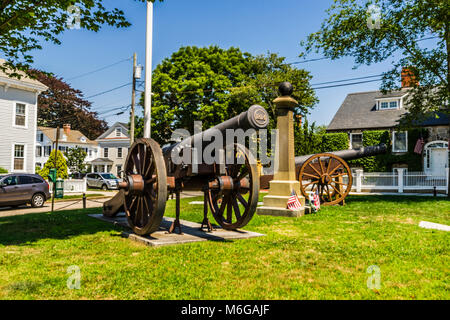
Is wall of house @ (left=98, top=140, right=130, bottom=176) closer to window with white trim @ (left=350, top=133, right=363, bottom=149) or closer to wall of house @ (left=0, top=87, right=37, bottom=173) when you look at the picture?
wall of house @ (left=0, top=87, right=37, bottom=173)

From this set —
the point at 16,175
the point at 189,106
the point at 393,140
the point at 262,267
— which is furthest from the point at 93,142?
the point at 262,267

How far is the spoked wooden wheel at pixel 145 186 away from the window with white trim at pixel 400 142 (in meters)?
25.9

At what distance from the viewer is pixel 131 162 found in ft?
23.2

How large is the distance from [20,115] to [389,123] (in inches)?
1085

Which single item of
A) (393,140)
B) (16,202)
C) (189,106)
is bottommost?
(16,202)

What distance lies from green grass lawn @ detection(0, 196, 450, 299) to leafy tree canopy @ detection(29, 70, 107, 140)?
4377cm

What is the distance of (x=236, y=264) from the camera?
488 centimetres

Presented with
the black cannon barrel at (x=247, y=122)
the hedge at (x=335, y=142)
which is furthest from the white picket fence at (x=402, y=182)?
the black cannon barrel at (x=247, y=122)

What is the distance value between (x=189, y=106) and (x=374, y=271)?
25928mm

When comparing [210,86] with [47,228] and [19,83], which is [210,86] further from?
[47,228]

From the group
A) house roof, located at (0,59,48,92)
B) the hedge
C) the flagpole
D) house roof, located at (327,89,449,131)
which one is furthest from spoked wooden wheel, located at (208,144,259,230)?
house roof, located at (327,89,449,131)

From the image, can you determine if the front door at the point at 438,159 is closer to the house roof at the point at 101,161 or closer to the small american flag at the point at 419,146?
the small american flag at the point at 419,146

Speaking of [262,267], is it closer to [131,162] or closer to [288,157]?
[131,162]

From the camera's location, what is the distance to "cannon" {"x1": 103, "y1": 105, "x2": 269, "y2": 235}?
589cm
